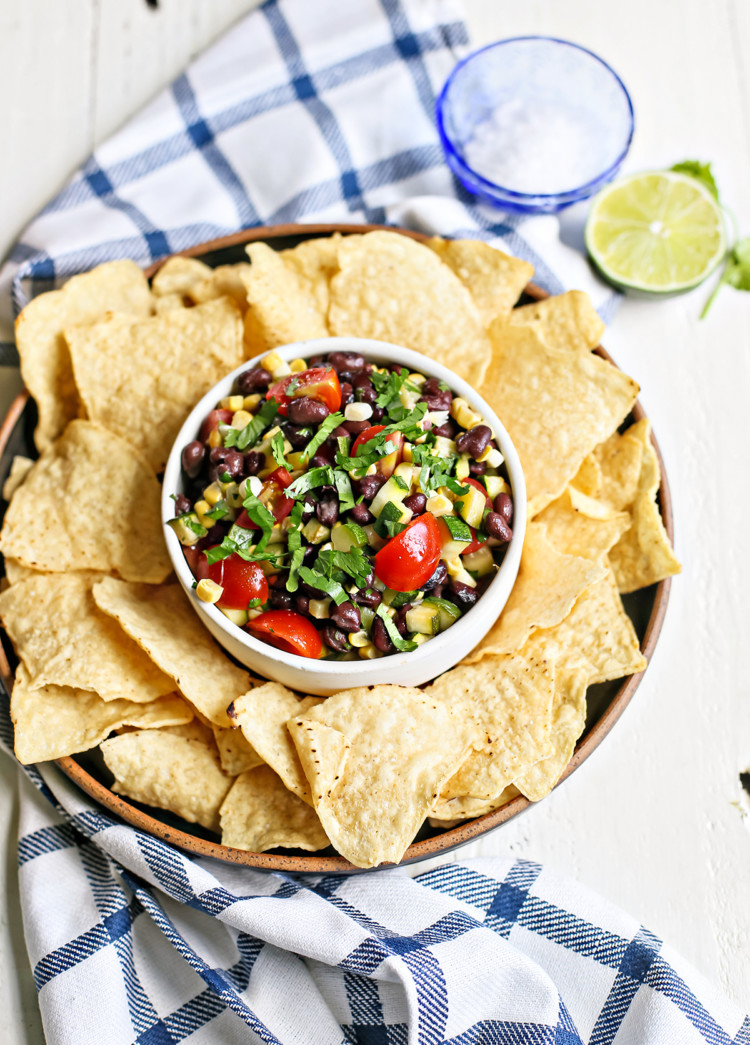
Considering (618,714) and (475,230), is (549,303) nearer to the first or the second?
(475,230)

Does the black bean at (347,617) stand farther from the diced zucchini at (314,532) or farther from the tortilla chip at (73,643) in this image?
the tortilla chip at (73,643)

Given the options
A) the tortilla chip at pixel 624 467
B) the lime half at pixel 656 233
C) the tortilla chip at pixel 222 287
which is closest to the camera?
the tortilla chip at pixel 624 467

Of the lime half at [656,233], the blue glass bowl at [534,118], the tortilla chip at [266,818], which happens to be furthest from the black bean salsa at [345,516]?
the blue glass bowl at [534,118]

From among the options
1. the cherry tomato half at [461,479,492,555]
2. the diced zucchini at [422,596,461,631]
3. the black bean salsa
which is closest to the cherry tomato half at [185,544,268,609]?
the black bean salsa

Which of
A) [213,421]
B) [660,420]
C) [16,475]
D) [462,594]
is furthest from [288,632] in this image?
[660,420]

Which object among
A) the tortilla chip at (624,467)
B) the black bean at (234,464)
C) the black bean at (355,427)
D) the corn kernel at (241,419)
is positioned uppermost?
the corn kernel at (241,419)

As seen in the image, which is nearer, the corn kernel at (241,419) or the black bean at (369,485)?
the black bean at (369,485)

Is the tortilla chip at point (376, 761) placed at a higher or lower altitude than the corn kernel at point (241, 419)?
lower
